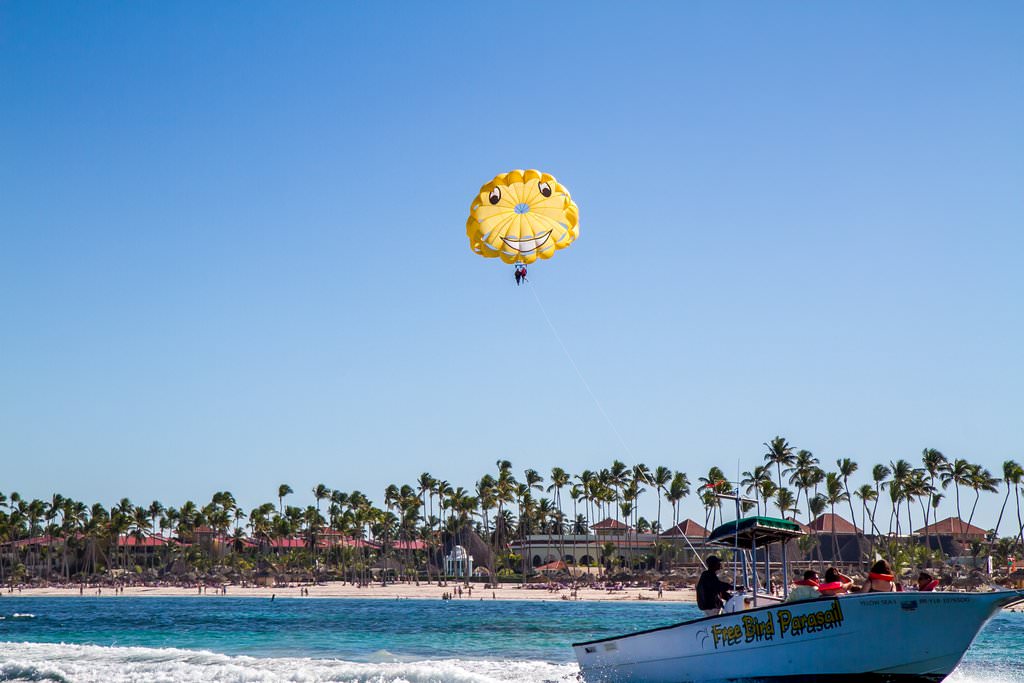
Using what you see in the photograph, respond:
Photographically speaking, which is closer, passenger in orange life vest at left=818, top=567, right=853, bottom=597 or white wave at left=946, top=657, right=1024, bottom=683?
passenger in orange life vest at left=818, top=567, right=853, bottom=597

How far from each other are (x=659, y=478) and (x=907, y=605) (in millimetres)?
92410

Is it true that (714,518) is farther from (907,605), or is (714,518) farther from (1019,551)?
(907,605)

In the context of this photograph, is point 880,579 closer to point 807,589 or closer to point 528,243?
point 807,589

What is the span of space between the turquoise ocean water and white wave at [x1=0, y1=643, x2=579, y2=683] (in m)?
0.03

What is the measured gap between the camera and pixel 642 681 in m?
16.6

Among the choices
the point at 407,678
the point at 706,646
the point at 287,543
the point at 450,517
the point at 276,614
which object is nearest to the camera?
the point at 706,646

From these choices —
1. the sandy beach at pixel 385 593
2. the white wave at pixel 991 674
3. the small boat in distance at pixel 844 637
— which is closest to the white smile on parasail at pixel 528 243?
the small boat in distance at pixel 844 637

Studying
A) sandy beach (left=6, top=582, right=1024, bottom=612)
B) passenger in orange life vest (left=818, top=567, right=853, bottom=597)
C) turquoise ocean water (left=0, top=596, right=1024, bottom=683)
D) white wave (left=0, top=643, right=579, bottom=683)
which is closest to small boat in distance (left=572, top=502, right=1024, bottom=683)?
passenger in orange life vest (left=818, top=567, right=853, bottom=597)

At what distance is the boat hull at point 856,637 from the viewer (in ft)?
47.0

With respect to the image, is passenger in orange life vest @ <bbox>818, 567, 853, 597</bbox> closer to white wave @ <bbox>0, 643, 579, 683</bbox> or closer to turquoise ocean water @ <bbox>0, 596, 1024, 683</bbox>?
turquoise ocean water @ <bbox>0, 596, 1024, 683</bbox>

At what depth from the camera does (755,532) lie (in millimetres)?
16531

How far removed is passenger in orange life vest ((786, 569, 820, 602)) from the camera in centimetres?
1502

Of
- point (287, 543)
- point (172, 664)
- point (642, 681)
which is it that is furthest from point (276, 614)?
point (287, 543)

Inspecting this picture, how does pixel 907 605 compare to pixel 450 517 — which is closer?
pixel 907 605
